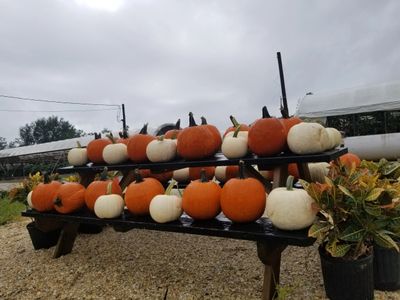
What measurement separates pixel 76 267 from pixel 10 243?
1.55 m

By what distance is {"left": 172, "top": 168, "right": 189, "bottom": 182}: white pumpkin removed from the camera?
12.1 feet

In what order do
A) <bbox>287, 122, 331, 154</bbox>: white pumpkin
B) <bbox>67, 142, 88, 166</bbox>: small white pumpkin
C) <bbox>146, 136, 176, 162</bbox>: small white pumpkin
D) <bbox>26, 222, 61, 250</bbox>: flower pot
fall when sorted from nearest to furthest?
1. <bbox>287, 122, 331, 154</bbox>: white pumpkin
2. <bbox>146, 136, 176, 162</bbox>: small white pumpkin
3. <bbox>67, 142, 88, 166</bbox>: small white pumpkin
4. <bbox>26, 222, 61, 250</bbox>: flower pot

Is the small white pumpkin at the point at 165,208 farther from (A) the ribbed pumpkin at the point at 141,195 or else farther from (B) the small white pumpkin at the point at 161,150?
(B) the small white pumpkin at the point at 161,150

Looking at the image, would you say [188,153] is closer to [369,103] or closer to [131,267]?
[131,267]

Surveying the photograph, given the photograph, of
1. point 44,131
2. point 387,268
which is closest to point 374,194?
point 387,268

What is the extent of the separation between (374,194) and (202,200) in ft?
3.20

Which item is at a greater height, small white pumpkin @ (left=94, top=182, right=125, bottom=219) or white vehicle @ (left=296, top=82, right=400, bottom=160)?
white vehicle @ (left=296, top=82, right=400, bottom=160)

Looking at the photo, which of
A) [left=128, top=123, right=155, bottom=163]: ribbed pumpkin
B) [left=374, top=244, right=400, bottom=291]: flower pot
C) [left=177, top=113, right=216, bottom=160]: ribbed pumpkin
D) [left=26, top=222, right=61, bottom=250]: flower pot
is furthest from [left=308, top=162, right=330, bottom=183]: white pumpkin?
[left=26, top=222, right=61, bottom=250]: flower pot

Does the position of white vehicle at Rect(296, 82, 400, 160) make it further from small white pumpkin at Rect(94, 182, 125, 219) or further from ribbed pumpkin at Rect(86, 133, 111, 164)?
small white pumpkin at Rect(94, 182, 125, 219)

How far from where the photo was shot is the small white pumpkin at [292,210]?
171 cm

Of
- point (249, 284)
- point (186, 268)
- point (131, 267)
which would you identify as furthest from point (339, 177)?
point (131, 267)

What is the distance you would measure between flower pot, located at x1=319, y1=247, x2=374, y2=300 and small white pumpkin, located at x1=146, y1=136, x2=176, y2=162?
51.1 inches

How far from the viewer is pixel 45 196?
2.85 metres

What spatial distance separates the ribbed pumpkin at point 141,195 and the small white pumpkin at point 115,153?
45 cm
